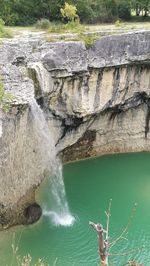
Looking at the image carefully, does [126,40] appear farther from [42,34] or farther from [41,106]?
[41,106]

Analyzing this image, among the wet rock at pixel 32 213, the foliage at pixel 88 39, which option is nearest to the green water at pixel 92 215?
the wet rock at pixel 32 213

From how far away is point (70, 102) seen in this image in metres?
14.6

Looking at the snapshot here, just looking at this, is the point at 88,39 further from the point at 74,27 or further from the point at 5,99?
the point at 5,99

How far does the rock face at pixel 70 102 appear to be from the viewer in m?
11.6

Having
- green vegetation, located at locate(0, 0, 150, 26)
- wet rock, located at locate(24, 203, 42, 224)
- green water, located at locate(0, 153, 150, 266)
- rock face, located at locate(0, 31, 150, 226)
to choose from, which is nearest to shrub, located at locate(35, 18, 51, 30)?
green vegetation, located at locate(0, 0, 150, 26)

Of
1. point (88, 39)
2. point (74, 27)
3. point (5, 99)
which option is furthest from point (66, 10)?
point (5, 99)

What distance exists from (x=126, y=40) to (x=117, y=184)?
16.6ft

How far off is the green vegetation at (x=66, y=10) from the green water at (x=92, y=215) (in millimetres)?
6010

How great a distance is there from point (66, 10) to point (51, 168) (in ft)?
19.9

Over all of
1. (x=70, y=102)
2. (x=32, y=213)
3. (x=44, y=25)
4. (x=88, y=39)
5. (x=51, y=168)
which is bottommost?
(x=32, y=213)

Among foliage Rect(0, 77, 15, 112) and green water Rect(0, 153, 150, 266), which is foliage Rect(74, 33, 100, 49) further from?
green water Rect(0, 153, 150, 266)

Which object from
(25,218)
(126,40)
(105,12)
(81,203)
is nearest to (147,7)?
(105,12)

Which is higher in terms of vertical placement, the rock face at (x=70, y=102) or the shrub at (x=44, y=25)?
the shrub at (x=44, y=25)

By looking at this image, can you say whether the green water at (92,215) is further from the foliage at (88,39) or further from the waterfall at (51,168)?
the foliage at (88,39)
